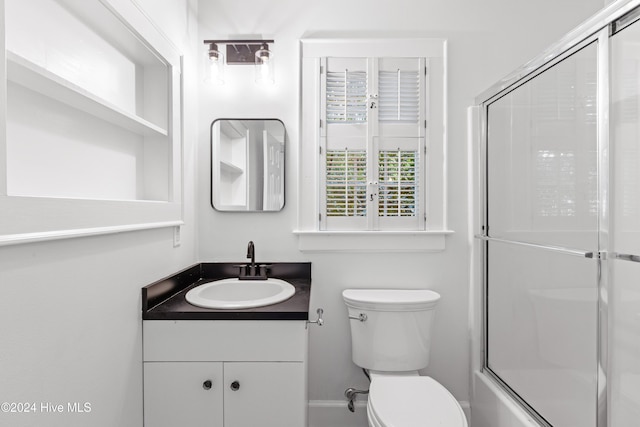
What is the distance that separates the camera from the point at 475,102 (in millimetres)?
1818

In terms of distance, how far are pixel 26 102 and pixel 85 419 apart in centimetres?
90

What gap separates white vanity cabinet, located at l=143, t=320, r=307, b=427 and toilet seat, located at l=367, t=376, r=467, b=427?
0.98 ft

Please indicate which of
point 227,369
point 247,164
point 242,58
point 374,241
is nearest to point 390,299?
point 374,241

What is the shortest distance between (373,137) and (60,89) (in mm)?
1363

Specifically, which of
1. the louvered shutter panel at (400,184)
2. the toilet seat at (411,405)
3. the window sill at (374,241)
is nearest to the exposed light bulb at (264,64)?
the louvered shutter panel at (400,184)

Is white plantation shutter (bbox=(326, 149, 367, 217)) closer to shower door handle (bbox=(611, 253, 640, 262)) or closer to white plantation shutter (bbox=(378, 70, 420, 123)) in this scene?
white plantation shutter (bbox=(378, 70, 420, 123))

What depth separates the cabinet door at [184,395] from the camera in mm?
1239

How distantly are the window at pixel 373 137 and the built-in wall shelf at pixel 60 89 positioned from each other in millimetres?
912

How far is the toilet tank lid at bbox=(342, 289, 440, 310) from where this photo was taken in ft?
5.37

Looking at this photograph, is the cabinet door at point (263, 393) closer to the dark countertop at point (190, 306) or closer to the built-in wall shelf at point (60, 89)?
the dark countertop at point (190, 306)

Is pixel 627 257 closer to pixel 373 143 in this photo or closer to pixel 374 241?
pixel 374 241

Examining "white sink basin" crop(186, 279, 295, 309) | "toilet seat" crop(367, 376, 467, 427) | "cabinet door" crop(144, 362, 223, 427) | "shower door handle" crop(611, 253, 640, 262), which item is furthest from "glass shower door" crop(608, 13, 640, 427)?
"cabinet door" crop(144, 362, 223, 427)

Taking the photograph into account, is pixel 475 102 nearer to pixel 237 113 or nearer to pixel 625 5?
pixel 625 5

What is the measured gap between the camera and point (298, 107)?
1841mm
